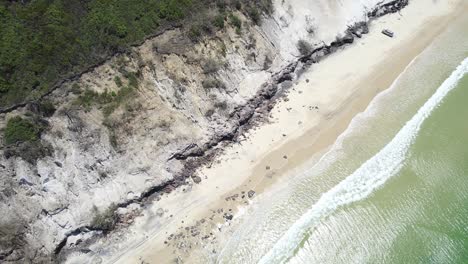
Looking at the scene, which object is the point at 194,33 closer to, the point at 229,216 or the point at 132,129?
the point at 132,129

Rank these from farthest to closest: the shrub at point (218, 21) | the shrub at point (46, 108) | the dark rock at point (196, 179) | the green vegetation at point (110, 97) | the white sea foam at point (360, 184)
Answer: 1. the shrub at point (218, 21)
2. the dark rock at point (196, 179)
3. the green vegetation at point (110, 97)
4. the white sea foam at point (360, 184)
5. the shrub at point (46, 108)

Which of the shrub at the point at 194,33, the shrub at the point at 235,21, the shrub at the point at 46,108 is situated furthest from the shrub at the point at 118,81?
the shrub at the point at 235,21

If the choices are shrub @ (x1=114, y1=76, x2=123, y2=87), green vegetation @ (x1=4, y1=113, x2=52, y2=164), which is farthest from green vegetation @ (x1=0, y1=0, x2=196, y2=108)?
shrub @ (x1=114, y1=76, x2=123, y2=87)

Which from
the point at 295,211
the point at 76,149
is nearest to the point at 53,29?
the point at 76,149

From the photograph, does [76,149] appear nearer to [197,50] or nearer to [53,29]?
[53,29]

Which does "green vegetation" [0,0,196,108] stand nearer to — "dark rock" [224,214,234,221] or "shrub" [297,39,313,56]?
"shrub" [297,39,313,56]

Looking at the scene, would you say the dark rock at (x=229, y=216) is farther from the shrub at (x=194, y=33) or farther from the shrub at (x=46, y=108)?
the shrub at (x=194, y=33)

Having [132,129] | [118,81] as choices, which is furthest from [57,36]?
[132,129]
